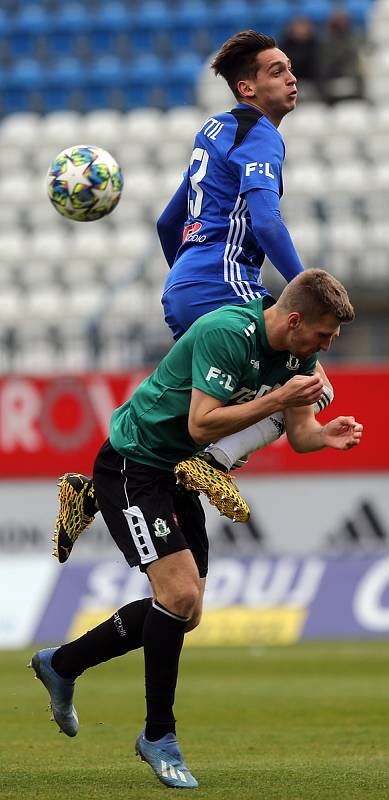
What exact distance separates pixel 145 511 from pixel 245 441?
604 mm

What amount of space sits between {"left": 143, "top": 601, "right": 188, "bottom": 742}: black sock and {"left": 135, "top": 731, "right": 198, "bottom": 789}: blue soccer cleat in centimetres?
3

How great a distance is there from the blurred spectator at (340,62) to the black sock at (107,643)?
14.6m

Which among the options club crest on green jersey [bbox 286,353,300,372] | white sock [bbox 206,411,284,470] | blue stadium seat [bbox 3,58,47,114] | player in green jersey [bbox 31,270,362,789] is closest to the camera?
player in green jersey [bbox 31,270,362,789]

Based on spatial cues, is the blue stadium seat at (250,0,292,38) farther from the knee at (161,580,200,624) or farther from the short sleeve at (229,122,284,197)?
the knee at (161,580,200,624)

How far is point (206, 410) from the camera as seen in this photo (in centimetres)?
543

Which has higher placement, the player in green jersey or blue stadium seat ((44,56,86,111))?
blue stadium seat ((44,56,86,111))

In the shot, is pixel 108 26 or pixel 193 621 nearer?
pixel 193 621

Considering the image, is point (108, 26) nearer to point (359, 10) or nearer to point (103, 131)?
point (103, 131)

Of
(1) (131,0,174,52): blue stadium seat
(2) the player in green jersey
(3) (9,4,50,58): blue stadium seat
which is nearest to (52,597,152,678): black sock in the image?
(2) the player in green jersey

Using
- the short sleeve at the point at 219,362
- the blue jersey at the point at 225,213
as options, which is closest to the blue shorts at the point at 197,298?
Answer: the blue jersey at the point at 225,213

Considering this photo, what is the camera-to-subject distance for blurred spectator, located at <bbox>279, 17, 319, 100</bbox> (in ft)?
62.5

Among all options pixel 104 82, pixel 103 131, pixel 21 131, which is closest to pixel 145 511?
pixel 103 131

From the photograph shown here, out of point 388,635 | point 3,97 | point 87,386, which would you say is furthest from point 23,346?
point 3,97

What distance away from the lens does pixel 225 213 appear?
6098mm
